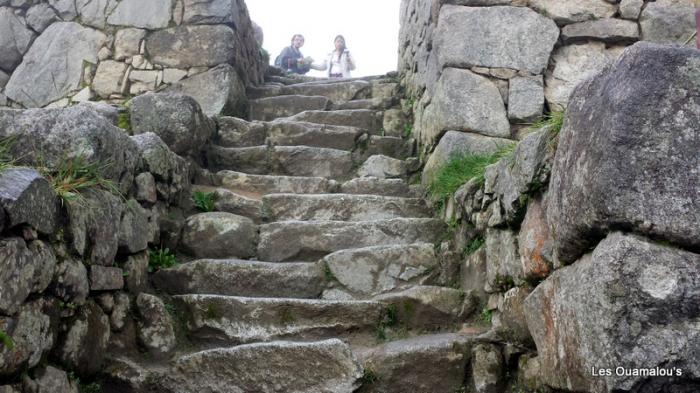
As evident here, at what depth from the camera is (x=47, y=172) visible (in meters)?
2.43

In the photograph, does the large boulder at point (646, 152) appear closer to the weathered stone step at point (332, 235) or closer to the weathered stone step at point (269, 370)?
the weathered stone step at point (269, 370)

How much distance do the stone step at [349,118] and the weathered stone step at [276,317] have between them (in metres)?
2.58

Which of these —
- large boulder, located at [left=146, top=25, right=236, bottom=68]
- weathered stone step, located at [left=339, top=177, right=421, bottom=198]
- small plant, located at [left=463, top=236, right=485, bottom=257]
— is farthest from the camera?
large boulder, located at [left=146, top=25, right=236, bottom=68]

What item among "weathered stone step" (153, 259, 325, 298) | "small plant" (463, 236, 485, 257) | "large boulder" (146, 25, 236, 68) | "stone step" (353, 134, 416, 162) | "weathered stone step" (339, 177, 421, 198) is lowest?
"weathered stone step" (153, 259, 325, 298)

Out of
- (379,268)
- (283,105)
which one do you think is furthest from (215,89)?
(379,268)

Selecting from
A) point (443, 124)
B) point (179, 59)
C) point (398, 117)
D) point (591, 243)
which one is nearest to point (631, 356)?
point (591, 243)

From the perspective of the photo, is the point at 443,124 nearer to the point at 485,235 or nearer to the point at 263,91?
the point at 485,235

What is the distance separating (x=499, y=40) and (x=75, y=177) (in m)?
2.78

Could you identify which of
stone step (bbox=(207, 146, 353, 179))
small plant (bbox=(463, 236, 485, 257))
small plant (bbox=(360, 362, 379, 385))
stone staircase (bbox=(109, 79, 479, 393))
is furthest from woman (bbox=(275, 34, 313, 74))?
small plant (bbox=(360, 362, 379, 385))

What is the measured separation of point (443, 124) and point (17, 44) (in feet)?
14.2

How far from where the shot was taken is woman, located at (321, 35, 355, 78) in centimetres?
864

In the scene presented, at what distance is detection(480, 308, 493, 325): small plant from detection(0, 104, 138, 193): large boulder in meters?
1.77

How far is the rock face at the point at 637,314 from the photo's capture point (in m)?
1.49

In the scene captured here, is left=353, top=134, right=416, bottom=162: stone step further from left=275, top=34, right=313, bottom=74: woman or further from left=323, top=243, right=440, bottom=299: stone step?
left=275, top=34, right=313, bottom=74: woman
